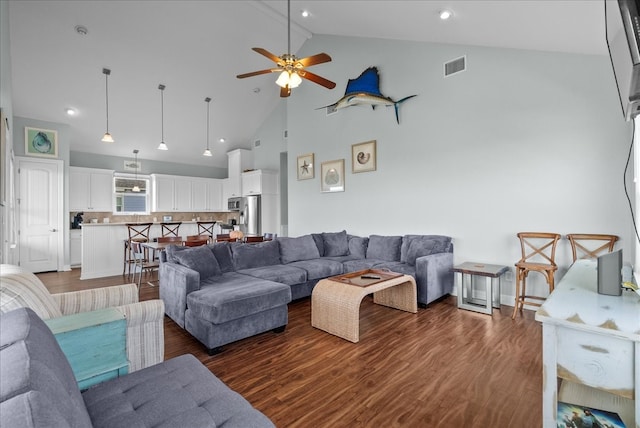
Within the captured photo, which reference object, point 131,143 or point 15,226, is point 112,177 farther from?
point 15,226

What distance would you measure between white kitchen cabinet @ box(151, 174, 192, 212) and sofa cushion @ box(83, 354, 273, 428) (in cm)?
777

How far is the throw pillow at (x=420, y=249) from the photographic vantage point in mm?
4084

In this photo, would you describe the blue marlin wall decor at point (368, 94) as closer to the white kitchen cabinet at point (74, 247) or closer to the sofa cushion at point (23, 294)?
the sofa cushion at point (23, 294)

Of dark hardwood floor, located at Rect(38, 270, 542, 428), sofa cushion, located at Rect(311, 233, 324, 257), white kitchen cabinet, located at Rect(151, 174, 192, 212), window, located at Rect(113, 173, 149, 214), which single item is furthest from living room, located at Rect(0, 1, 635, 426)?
white kitchen cabinet, located at Rect(151, 174, 192, 212)

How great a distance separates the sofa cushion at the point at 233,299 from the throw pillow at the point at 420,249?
6.57 ft

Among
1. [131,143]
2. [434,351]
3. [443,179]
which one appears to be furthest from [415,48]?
[131,143]

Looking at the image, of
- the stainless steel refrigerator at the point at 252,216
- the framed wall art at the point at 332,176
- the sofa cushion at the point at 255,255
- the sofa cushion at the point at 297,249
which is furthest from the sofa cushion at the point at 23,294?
the stainless steel refrigerator at the point at 252,216

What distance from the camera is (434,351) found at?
257 cm

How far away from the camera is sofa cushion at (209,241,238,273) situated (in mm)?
3676

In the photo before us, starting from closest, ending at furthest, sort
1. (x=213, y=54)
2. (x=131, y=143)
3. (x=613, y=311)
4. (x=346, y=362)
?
(x=613, y=311), (x=346, y=362), (x=213, y=54), (x=131, y=143)

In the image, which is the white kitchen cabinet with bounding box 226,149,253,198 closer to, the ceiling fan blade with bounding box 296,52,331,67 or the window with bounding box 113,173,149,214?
the window with bounding box 113,173,149,214

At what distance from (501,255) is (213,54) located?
5919 mm

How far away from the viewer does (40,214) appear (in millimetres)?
6234

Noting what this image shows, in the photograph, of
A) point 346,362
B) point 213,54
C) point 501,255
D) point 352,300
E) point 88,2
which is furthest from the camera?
point 213,54
